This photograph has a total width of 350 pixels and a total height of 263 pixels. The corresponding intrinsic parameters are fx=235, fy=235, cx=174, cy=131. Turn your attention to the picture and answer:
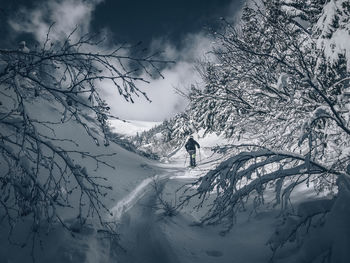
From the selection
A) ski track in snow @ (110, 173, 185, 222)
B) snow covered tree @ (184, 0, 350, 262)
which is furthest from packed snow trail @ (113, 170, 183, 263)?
snow covered tree @ (184, 0, 350, 262)

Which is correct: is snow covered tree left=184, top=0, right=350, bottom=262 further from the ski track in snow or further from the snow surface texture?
the ski track in snow

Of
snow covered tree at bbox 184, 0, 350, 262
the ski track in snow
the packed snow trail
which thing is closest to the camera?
snow covered tree at bbox 184, 0, 350, 262

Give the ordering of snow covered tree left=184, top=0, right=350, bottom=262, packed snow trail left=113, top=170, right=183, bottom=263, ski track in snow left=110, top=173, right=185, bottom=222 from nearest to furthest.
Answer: snow covered tree left=184, top=0, right=350, bottom=262
packed snow trail left=113, top=170, right=183, bottom=263
ski track in snow left=110, top=173, right=185, bottom=222

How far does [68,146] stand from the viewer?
22.3 feet

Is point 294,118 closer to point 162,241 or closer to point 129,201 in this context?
point 162,241

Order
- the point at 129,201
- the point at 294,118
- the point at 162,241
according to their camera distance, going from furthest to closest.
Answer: the point at 129,201, the point at 294,118, the point at 162,241

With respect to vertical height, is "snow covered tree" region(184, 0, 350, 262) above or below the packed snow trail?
above

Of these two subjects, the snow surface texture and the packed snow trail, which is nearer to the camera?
the snow surface texture

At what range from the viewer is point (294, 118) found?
161 inches

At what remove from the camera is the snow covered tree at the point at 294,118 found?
264 cm

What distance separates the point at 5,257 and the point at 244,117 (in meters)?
4.91

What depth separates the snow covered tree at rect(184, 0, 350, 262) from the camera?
2.64 metres

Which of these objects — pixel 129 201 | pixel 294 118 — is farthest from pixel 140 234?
pixel 294 118

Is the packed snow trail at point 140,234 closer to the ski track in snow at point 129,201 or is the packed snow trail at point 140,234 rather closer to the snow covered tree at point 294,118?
the ski track in snow at point 129,201
